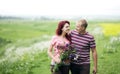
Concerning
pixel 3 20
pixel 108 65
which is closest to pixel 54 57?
pixel 108 65

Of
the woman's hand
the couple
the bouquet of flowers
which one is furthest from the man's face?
the woman's hand

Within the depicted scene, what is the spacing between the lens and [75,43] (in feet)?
18.7

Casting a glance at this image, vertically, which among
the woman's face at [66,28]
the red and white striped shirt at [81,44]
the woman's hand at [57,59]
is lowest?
the woman's hand at [57,59]

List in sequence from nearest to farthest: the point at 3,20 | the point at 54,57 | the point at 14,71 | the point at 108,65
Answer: the point at 54,57, the point at 108,65, the point at 14,71, the point at 3,20

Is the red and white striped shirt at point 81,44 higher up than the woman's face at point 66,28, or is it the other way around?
the woman's face at point 66,28

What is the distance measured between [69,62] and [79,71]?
28 cm

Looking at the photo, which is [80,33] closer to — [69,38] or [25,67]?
[69,38]

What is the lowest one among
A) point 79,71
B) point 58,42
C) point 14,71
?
point 14,71

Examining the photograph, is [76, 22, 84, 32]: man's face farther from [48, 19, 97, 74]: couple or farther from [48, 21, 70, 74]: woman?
[48, 21, 70, 74]: woman

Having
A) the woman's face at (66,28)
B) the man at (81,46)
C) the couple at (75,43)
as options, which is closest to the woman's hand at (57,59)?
the couple at (75,43)

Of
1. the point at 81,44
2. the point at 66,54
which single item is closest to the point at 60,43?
the point at 66,54

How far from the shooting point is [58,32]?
18.5 feet

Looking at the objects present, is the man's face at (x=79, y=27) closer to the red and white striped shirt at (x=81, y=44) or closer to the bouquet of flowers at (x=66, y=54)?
the red and white striped shirt at (x=81, y=44)

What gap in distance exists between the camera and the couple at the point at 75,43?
5.59m
